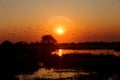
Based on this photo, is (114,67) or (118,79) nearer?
(118,79)

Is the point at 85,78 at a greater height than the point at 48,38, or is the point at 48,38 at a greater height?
the point at 48,38

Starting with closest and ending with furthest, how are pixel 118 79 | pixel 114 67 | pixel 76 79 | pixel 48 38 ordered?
pixel 118 79 → pixel 76 79 → pixel 114 67 → pixel 48 38

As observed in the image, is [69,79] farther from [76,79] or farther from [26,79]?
[26,79]

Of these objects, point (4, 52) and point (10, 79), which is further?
point (4, 52)

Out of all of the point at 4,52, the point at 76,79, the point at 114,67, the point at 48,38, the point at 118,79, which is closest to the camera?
the point at 118,79

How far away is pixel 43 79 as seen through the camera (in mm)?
24125

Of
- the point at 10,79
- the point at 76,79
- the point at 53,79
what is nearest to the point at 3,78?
the point at 10,79

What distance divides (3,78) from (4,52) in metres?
25.4

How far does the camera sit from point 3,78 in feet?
79.7

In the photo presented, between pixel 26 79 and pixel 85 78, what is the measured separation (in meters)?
4.80

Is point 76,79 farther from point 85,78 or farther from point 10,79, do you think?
point 10,79

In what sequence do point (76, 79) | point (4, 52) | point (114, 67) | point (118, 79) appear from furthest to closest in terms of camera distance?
point (4, 52) → point (114, 67) → point (76, 79) → point (118, 79)

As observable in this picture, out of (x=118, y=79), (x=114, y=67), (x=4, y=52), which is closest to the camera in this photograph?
(x=118, y=79)

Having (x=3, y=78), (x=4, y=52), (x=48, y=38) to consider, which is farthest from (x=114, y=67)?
(x=48, y=38)
